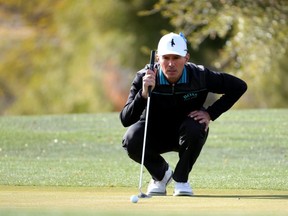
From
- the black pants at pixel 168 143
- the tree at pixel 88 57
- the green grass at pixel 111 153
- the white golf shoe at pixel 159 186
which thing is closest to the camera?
the black pants at pixel 168 143

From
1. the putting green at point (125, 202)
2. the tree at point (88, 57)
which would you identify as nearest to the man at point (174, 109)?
the putting green at point (125, 202)

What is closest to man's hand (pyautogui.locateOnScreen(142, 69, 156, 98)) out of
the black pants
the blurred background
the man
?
the man

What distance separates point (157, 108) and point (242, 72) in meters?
18.6

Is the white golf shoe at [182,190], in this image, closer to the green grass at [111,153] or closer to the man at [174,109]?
the man at [174,109]

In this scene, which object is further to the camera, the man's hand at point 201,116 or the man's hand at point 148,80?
the man's hand at point 201,116

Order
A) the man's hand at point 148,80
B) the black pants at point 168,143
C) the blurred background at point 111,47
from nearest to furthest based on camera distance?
1. the man's hand at point 148,80
2. the black pants at point 168,143
3. the blurred background at point 111,47

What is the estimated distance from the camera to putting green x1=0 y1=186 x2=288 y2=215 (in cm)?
787

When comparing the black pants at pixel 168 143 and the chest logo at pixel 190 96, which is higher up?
the chest logo at pixel 190 96

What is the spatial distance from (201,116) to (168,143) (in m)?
0.52

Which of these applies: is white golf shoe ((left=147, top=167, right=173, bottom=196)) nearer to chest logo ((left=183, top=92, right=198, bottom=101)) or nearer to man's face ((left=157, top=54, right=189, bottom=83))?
chest logo ((left=183, top=92, right=198, bottom=101))

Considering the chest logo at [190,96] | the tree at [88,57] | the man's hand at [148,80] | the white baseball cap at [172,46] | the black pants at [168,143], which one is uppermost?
the white baseball cap at [172,46]

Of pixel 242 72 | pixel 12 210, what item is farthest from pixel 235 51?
pixel 12 210

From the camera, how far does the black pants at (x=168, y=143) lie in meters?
9.76

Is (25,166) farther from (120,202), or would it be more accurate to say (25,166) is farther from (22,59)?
(22,59)
